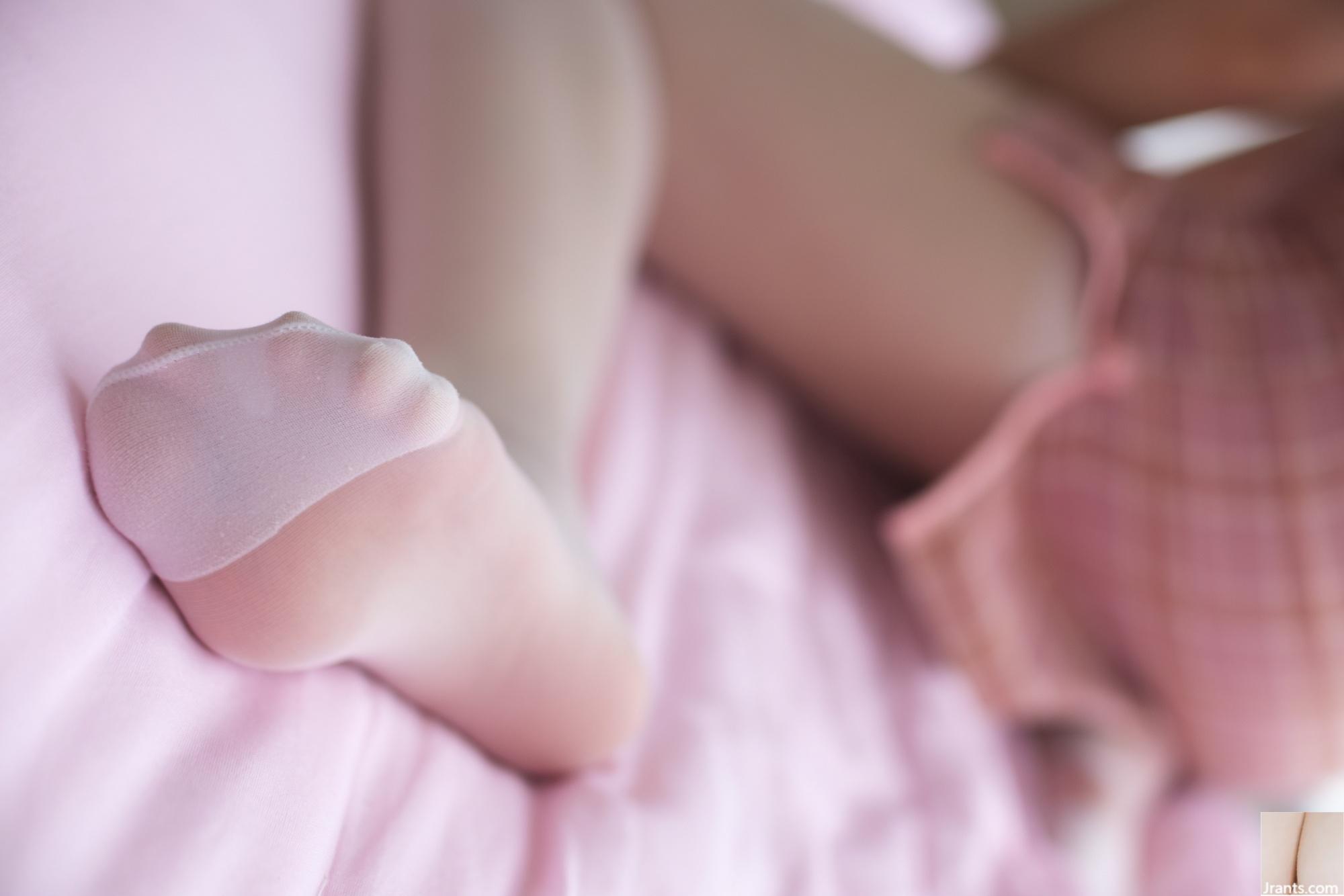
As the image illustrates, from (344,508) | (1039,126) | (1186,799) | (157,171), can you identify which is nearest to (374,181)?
(157,171)

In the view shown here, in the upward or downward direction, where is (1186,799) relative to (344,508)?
downward

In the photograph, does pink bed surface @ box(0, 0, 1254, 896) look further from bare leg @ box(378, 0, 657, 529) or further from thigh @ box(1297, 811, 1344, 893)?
thigh @ box(1297, 811, 1344, 893)

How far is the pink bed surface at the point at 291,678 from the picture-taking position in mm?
316

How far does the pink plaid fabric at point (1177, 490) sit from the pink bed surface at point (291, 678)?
9 cm

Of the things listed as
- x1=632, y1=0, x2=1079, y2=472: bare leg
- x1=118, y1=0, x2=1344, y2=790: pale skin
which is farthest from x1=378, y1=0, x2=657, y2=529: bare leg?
x1=632, y1=0, x2=1079, y2=472: bare leg

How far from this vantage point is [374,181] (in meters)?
0.54

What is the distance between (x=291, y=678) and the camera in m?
0.40

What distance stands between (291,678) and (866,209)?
0.51 m

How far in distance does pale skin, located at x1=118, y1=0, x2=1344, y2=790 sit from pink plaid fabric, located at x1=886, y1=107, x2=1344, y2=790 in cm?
4

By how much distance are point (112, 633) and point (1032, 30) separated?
938mm

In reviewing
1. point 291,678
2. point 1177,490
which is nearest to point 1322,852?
point 1177,490

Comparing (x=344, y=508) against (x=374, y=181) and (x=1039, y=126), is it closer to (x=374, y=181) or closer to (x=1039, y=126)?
(x=374, y=181)

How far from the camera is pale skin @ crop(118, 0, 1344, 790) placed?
0.37m

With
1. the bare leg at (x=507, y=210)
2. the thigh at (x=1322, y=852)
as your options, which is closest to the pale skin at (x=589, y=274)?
the bare leg at (x=507, y=210)
